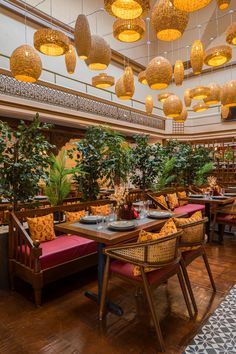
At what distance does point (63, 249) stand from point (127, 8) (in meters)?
2.58

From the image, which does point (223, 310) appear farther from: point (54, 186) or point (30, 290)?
point (54, 186)

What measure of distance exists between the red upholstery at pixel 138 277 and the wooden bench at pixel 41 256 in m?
0.71

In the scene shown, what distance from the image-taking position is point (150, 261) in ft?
6.37

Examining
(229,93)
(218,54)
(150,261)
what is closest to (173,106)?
(229,93)

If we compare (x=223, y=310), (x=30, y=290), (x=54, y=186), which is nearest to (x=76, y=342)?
(x=30, y=290)

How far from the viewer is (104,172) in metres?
4.49

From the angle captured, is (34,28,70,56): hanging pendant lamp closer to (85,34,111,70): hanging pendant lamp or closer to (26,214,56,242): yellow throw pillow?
(85,34,111,70): hanging pendant lamp

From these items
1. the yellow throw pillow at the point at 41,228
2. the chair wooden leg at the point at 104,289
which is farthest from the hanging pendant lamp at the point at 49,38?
the chair wooden leg at the point at 104,289

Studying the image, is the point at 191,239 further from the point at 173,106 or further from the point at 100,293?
the point at 173,106

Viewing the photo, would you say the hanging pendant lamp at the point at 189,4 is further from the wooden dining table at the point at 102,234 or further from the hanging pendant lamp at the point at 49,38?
the wooden dining table at the point at 102,234

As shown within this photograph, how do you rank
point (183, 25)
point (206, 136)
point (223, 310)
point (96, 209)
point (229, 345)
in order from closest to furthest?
point (229, 345), point (223, 310), point (183, 25), point (96, 209), point (206, 136)

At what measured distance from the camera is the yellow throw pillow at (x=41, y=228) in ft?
9.73

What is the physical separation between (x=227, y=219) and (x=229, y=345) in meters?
2.78

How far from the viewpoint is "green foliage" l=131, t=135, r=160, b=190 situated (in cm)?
607
